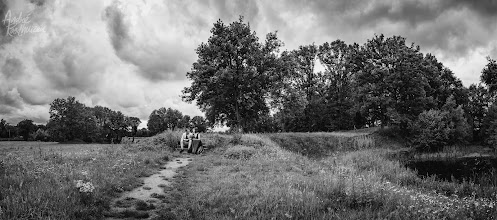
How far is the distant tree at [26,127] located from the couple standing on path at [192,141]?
273ft

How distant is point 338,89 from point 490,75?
21520mm

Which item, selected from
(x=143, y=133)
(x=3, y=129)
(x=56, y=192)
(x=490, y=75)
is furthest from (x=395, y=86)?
(x=3, y=129)

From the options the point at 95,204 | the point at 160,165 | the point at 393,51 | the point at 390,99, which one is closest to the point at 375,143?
the point at 390,99

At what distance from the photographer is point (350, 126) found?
5350 centimetres

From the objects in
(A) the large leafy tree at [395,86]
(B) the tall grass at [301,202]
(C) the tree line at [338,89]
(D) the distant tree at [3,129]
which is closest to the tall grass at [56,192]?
(B) the tall grass at [301,202]

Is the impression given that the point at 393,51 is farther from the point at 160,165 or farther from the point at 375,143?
the point at 160,165

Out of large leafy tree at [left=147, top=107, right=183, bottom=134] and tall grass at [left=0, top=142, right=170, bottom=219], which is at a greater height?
large leafy tree at [left=147, top=107, right=183, bottom=134]

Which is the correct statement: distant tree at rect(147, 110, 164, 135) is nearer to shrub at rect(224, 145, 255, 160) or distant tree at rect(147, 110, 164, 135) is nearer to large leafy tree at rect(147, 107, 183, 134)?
large leafy tree at rect(147, 107, 183, 134)

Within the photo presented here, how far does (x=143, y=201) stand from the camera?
7836 mm

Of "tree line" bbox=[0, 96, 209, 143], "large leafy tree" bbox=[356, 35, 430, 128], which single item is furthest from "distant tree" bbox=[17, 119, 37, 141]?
"large leafy tree" bbox=[356, 35, 430, 128]

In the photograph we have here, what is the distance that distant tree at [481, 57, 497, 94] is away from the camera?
39372mm

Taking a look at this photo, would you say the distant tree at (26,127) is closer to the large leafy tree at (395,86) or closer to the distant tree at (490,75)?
the large leafy tree at (395,86)

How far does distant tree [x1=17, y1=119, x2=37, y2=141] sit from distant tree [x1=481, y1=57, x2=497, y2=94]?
338 ft

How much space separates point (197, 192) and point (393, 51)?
42.6m
